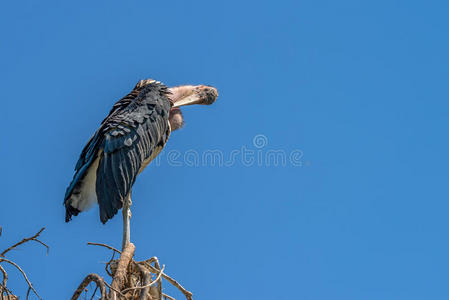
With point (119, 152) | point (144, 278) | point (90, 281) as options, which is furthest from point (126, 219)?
point (90, 281)

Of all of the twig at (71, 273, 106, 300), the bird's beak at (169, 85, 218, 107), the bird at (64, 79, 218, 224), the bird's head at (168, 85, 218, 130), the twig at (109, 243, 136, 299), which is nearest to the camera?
the twig at (71, 273, 106, 300)

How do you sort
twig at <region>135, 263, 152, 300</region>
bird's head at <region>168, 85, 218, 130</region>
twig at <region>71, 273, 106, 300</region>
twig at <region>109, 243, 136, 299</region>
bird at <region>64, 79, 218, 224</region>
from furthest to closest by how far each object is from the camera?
bird's head at <region>168, 85, 218, 130</region> → bird at <region>64, 79, 218, 224</region> → twig at <region>109, 243, 136, 299</region> → twig at <region>135, 263, 152, 300</region> → twig at <region>71, 273, 106, 300</region>

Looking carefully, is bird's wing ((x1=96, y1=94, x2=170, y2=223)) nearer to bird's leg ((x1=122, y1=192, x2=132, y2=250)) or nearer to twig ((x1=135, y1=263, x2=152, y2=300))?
bird's leg ((x1=122, y1=192, x2=132, y2=250))

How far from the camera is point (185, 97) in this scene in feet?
26.7

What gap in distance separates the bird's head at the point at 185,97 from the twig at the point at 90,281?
9.41 ft

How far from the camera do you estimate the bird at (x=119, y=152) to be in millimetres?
6352

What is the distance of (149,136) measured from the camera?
6.93 m

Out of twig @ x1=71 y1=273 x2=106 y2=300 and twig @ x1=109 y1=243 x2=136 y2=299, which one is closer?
twig @ x1=71 y1=273 x2=106 y2=300

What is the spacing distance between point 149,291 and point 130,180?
121 cm

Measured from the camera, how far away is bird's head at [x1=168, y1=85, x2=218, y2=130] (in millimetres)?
7845

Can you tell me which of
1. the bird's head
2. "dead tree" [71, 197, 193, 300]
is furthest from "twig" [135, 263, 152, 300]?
the bird's head

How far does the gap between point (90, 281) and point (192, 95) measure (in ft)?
11.3

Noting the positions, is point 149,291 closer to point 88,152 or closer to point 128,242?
point 128,242

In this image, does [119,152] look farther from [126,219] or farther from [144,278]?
[144,278]
